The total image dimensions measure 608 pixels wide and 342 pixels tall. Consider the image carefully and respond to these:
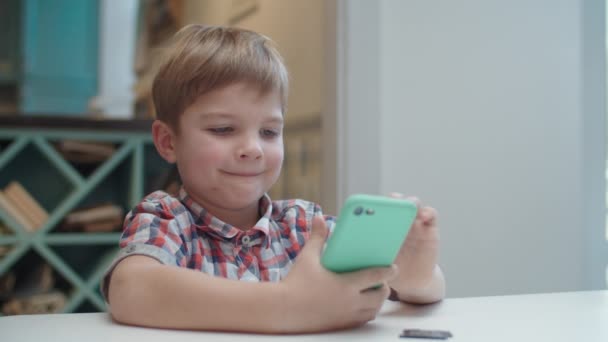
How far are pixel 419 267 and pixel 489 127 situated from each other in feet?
4.48

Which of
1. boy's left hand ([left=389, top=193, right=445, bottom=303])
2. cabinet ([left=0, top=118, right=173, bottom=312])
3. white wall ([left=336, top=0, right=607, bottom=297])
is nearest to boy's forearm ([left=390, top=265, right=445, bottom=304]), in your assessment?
boy's left hand ([left=389, top=193, right=445, bottom=303])

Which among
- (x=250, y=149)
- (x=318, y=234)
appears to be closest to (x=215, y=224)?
(x=250, y=149)

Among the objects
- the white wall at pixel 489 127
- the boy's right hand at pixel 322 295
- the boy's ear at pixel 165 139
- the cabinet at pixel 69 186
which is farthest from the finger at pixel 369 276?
the cabinet at pixel 69 186

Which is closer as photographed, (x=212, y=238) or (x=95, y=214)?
(x=212, y=238)

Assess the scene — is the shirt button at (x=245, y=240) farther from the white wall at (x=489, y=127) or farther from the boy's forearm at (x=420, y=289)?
the white wall at (x=489, y=127)

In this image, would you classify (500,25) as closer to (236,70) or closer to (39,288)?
(236,70)

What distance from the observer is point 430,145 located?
7.04 feet

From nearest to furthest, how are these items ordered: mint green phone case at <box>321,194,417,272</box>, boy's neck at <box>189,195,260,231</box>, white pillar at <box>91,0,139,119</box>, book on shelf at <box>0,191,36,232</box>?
1. mint green phone case at <box>321,194,417,272</box>
2. boy's neck at <box>189,195,260,231</box>
3. book on shelf at <box>0,191,36,232</box>
4. white pillar at <box>91,0,139,119</box>

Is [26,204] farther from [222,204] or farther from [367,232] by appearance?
[367,232]

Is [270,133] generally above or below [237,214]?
above

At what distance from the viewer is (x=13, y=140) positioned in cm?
271

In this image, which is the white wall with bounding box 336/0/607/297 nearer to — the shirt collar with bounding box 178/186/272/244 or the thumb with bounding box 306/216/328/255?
the shirt collar with bounding box 178/186/272/244

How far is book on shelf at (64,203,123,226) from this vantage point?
2.72 m

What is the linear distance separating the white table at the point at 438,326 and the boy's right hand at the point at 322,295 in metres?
0.01
